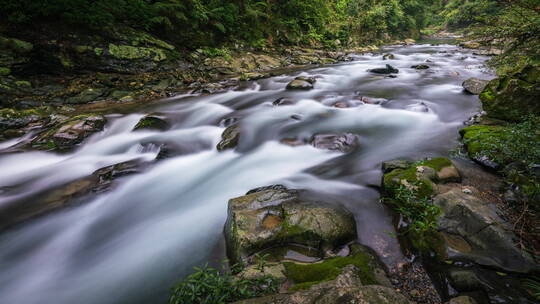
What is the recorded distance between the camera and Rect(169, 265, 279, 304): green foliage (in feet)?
5.90

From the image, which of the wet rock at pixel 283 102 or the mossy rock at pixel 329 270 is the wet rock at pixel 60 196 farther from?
the wet rock at pixel 283 102

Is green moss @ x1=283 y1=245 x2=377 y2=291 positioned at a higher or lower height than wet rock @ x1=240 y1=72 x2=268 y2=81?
lower

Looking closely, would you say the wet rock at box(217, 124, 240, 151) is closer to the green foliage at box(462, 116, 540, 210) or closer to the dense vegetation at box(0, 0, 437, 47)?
the green foliage at box(462, 116, 540, 210)

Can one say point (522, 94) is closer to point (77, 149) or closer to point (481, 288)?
point (481, 288)

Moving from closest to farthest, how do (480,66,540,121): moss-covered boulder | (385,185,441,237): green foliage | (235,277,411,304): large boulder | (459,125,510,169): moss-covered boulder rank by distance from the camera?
(235,277,411,304): large boulder
(385,185,441,237): green foliage
(459,125,510,169): moss-covered boulder
(480,66,540,121): moss-covered boulder

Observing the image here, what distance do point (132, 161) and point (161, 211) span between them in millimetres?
1698

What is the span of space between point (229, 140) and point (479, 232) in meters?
4.55

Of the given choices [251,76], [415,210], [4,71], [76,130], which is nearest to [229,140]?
[76,130]

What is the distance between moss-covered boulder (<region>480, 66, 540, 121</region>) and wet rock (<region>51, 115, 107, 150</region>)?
8.58 m

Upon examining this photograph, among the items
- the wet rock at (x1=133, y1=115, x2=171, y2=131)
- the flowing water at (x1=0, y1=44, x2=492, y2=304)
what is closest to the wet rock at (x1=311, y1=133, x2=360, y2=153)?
the flowing water at (x1=0, y1=44, x2=492, y2=304)

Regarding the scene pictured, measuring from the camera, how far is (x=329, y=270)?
2.19 metres

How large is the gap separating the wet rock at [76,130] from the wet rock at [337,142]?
528cm

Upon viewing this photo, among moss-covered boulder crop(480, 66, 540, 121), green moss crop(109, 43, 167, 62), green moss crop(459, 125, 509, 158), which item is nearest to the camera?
green moss crop(459, 125, 509, 158)

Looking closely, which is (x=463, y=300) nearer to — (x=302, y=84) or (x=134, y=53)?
(x=302, y=84)
